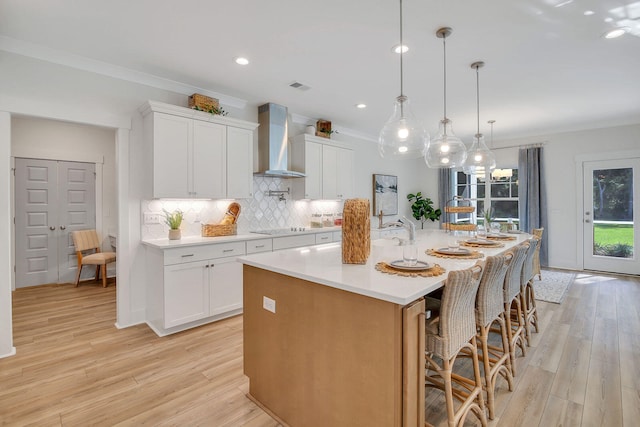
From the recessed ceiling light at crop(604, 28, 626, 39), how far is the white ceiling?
0.19 feet

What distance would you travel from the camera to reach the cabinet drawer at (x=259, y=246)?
3807mm

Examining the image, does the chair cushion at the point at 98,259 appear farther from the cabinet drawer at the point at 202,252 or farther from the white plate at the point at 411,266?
the white plate at the point at 411,266

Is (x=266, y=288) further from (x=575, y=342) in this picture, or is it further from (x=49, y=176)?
(x=49, y=176)

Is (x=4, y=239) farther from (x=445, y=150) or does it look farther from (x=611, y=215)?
(x=611, y=215)

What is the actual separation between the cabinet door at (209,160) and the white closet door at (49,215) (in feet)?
10.9

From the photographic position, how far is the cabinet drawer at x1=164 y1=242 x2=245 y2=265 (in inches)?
125

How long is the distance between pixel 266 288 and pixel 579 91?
458 cm

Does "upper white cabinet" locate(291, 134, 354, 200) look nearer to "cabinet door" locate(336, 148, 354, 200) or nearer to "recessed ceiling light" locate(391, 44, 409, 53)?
"cabinet door" locate(336, 148, 354, 200)

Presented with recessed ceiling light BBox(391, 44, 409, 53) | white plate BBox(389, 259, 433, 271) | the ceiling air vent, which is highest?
the ceiling air vent

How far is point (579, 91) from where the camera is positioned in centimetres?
400

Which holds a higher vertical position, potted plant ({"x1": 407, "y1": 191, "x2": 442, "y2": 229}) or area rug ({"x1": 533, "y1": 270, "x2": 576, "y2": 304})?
potted plant ({"x1": 407, "y1": 191, "x2": 442, "y2": 229})

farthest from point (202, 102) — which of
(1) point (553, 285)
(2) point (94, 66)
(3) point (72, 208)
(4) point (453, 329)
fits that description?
(1) point (553, 285)

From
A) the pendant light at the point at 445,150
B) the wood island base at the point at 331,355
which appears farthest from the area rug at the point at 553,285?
the wood island base at the point at 331,355

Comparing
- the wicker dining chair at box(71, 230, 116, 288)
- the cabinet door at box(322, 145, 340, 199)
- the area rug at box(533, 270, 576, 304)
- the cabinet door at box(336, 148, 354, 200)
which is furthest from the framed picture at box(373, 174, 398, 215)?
the wicker dining chair at box(71, 230, 116, 288)
